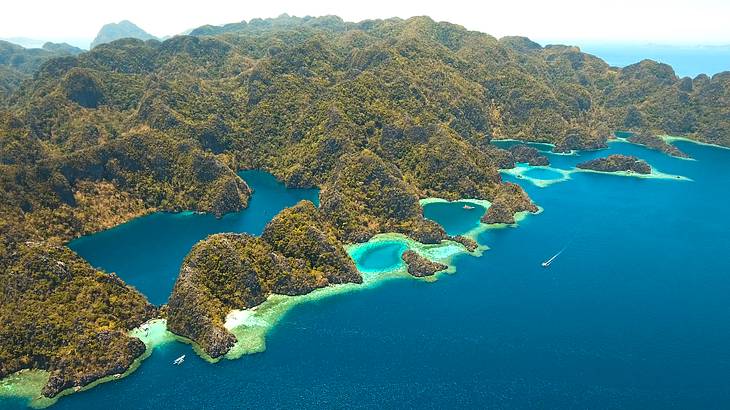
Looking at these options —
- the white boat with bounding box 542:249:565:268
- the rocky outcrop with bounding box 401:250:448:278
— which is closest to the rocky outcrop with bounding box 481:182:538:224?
the white boat with bounding box 542:249:565:268

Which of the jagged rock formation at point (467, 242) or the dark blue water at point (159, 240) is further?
the jagged rock formation at point (467, 242)

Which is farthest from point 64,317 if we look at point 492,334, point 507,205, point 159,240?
point 507,205

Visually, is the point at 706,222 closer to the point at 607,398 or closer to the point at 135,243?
the point at 607,398

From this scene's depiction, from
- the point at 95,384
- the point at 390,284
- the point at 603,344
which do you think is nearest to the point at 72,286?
the point at 95,384

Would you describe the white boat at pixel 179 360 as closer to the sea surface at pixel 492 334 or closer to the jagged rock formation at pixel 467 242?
the sea surface at pixel 492 334

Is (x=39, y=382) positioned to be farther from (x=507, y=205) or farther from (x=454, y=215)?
(x=507, y=205)

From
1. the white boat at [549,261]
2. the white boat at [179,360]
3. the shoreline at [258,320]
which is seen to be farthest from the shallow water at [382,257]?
the white boat at [179,360]
